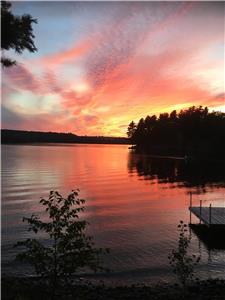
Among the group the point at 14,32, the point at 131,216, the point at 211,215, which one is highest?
the point at 14,32

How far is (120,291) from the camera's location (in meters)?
22.2

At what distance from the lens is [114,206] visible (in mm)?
52250

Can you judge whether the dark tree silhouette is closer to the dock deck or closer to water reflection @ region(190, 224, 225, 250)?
water reflection @ region(190, 224, 225, 250)

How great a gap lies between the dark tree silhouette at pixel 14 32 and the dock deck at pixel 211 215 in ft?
87.4

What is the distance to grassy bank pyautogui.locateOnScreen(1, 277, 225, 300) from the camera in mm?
19730

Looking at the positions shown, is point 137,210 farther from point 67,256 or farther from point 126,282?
point 67,256

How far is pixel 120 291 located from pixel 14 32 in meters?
14.9

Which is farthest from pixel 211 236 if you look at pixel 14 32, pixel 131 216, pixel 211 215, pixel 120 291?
pixel 14 32

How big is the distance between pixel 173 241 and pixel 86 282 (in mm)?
11414

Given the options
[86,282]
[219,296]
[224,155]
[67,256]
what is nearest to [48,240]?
[86,282]

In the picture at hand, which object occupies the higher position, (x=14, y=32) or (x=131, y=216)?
(x=14, y=32)

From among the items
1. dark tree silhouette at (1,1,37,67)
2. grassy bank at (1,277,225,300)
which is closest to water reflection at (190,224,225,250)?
grassy bank at (1,277,225,300)

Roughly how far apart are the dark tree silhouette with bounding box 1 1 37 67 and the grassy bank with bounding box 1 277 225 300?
10611 mm

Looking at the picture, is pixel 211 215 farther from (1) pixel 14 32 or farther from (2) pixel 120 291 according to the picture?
(1) pixel 14 32
